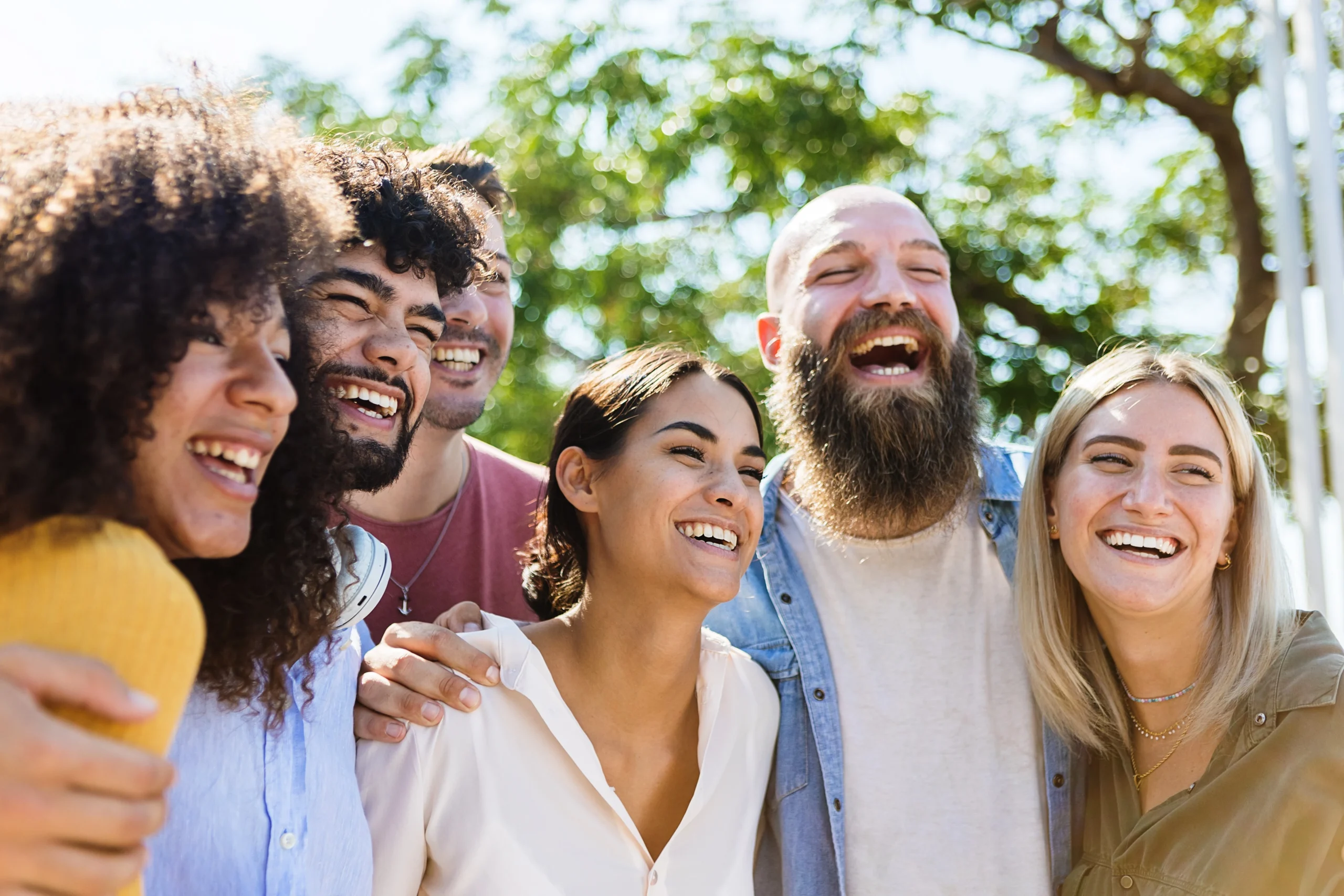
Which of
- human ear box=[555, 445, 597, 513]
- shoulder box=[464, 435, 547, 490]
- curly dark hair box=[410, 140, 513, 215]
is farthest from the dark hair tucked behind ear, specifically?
curly dark hair box=[410, 140, 513, 215]

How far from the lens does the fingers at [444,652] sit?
2.82 metres

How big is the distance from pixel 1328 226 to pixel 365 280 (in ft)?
16.6

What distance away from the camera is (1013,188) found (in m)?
10.1

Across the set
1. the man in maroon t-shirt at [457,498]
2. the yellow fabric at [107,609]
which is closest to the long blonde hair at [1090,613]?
the man in maroon t-shirt at [457,498]

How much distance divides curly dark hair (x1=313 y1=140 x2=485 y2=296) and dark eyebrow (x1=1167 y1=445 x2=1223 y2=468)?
1960 mm

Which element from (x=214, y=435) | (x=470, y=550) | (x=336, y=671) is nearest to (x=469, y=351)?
(x=470, y=550)

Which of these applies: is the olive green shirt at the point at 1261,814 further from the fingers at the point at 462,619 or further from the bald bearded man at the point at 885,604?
the fingers at the point at 462,619

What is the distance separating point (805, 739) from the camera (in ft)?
10.8

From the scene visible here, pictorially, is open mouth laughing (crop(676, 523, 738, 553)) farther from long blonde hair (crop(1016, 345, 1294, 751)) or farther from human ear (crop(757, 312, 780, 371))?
human ear (crop(757, 312, 780, 371))

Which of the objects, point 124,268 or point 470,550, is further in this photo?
point 470,550

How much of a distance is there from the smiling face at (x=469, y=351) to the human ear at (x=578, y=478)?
77 cm

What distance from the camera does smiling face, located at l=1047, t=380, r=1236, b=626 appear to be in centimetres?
293

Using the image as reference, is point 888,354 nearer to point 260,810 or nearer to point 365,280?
point 365,280

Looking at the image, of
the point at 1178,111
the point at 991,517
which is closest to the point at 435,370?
the point at 991,517
